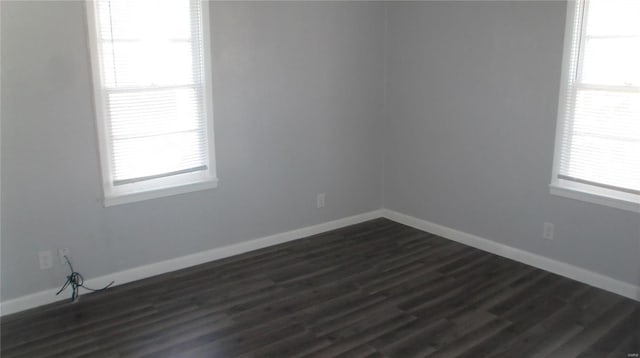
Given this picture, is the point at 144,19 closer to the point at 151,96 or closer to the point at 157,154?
the point at 151,96

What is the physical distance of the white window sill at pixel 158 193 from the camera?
3645 mm

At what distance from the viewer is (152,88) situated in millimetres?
3701

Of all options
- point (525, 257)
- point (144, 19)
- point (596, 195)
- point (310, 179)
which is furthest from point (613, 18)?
point (144, 19)

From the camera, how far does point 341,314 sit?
11.1 ft

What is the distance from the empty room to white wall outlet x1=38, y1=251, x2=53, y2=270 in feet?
0.05

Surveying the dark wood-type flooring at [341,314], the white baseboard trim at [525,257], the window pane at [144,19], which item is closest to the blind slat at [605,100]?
the white baseboard trim at [525,257]

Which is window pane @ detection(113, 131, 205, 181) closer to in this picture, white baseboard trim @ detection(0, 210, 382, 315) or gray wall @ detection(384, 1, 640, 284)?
white baseboard trim @ detection(0, 210, 382, 315)

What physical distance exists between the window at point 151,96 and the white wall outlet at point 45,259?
49 cm

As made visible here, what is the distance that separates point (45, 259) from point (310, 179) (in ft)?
7.13

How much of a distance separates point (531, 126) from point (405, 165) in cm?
132

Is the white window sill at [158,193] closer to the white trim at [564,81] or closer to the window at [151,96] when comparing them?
the window at [151,96]

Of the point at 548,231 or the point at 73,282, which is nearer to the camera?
the point at 73,282

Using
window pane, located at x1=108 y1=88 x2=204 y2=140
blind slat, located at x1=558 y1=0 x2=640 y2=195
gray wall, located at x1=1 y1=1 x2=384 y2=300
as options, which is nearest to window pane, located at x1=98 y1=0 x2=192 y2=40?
gray wall, located at x1=1 y1=1 x2=384 y2=300

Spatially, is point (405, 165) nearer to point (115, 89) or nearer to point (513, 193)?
point (513, 193)
